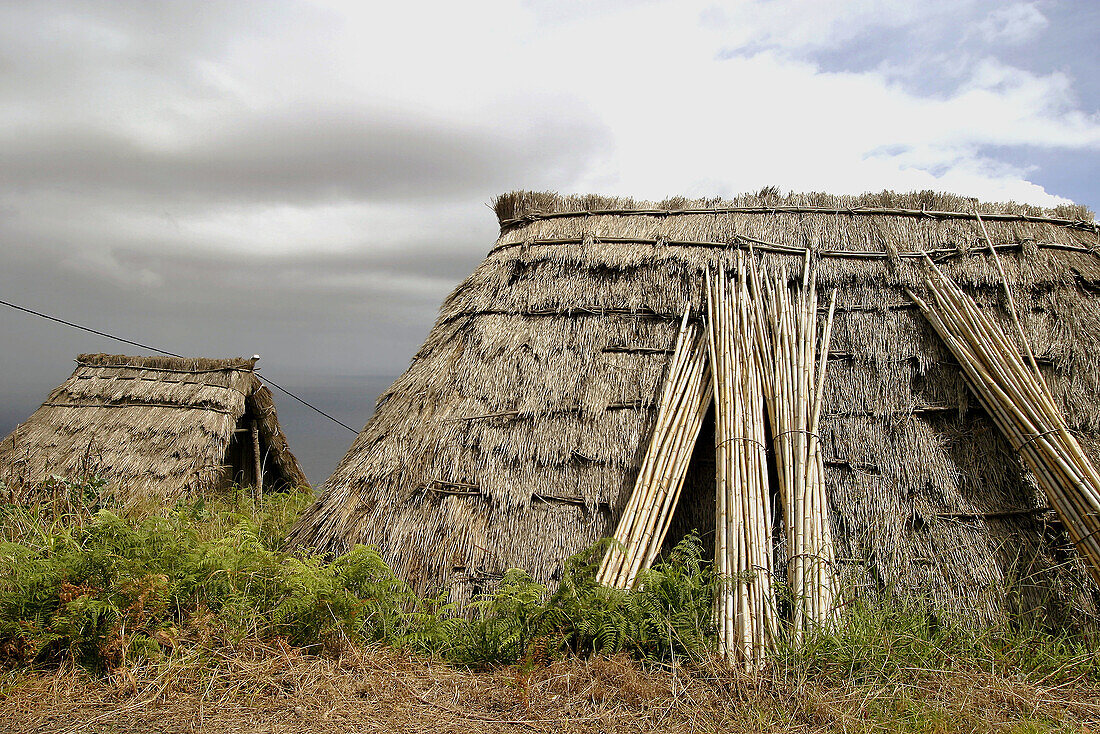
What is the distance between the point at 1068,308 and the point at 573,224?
3.93 m

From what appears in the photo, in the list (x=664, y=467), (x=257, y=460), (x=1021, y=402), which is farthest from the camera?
(x=257, y=460)

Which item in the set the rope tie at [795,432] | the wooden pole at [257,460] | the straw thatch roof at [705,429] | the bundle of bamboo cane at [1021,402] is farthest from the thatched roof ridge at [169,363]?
the bundle of bamboo cane at [1021,402]

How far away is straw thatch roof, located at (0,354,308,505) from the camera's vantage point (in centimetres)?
834

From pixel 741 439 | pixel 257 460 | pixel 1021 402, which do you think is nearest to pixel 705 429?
pixel 741 439

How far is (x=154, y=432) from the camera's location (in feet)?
28.7

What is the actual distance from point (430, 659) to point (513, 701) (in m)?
0.66

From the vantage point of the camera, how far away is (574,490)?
465 cm

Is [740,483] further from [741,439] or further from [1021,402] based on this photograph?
[1021,402]

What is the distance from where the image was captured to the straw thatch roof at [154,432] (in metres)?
8.34

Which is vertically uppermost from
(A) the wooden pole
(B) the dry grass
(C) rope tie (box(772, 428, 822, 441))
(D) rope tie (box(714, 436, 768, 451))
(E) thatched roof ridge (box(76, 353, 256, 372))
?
(E) thatched roof ridge (box(76, 353, 256, 372))

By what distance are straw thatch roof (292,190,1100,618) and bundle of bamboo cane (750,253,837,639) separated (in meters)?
0.22

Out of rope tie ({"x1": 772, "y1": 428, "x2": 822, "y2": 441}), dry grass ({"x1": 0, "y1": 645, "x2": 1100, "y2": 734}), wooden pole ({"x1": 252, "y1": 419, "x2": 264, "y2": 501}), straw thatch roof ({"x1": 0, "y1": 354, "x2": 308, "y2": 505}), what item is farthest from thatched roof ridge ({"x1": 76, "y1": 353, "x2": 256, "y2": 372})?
rope tie ({"x1": 772, "y1": 428, "x2": 822, "y2": 441})

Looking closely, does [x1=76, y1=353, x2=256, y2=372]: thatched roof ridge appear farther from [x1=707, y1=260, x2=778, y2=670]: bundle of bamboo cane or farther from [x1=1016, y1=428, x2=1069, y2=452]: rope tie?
[x1=1016, y1=428, x2=1069, y2=452]: rope tie

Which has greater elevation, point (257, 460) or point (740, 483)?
point (740, 483)
